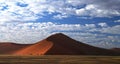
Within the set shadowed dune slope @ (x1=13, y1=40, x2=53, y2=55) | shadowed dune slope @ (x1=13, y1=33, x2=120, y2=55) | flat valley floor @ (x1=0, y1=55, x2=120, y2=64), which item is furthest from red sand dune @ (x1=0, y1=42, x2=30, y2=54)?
flat valley floor @ (x1=0, y1=55, x2=120, y2=64)

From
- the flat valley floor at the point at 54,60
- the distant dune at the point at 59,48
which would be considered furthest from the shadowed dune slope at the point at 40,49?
the flat valley floor at the point at 54,60

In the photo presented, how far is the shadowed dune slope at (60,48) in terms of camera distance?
96.6 metres

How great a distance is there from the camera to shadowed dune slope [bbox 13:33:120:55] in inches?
3802

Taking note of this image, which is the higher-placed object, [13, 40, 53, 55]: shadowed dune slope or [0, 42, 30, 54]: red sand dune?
[13, 40, 53, 55]: shadowed dune slope

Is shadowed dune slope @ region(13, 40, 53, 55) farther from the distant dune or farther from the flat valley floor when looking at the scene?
the flat valley floor

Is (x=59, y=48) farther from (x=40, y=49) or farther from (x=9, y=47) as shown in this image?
(x=9, y=47)

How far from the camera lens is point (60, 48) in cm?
9944

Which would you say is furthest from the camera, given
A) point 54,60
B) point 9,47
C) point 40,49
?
point 9,47

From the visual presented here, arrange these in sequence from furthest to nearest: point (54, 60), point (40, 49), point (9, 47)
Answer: point (9, 47)
point (40, 49)
point (54, 60)

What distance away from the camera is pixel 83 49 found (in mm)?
105500

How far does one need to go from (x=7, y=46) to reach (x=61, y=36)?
2885 cm

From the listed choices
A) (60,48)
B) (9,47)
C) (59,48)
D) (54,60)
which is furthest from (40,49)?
(54,60)

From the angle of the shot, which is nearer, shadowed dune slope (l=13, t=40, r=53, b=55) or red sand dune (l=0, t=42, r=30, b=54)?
shadowed dune slope (l=13, t=40, r=53, b=55)

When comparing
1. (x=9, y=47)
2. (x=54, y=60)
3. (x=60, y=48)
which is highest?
(x=54, y=60)
